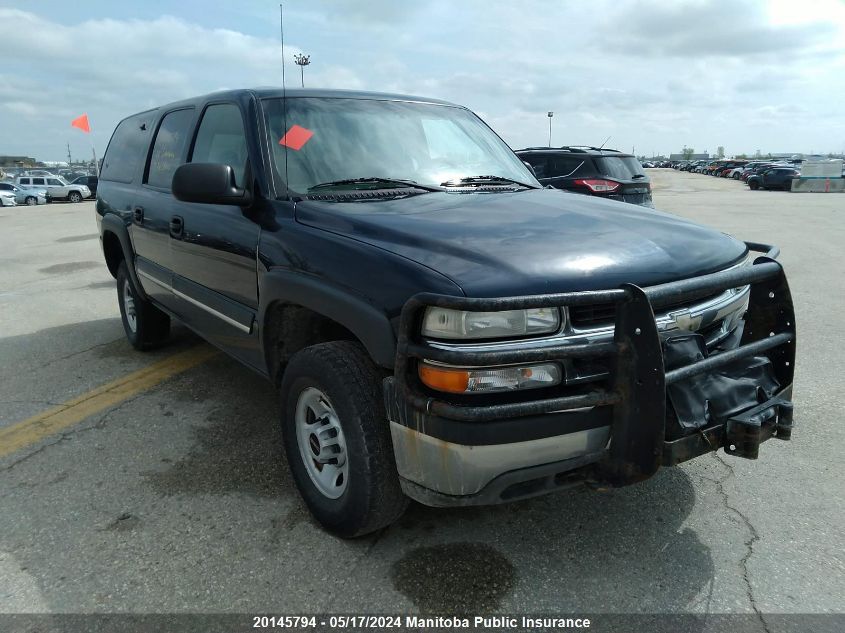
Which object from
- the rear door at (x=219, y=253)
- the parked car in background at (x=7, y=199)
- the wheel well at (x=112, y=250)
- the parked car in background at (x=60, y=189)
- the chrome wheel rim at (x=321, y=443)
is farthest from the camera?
the parked car in background at (x=60, y=189)

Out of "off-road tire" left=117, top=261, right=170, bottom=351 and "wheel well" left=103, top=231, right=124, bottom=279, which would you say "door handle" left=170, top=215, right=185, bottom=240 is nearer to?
"off-road tire" left=117, top=261, right=170, bottom=351

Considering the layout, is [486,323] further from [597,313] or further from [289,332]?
[289,332]

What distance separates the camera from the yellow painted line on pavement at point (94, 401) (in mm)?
3707

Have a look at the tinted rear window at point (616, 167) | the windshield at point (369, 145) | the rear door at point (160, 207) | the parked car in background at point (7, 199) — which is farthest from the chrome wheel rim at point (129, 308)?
the parked car in background at point (7, 199)

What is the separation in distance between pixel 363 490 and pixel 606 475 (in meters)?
0.87

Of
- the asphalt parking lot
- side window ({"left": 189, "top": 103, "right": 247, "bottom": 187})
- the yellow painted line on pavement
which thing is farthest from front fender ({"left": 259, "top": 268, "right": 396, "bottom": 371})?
the yellow painted line on pavement

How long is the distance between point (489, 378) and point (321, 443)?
937 millimetres

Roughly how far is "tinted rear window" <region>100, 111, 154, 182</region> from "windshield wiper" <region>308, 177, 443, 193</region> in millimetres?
2314

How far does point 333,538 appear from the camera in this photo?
106 inches

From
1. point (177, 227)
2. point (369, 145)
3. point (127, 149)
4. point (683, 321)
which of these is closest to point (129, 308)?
point (127, 149)

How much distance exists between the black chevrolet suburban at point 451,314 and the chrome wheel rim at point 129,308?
1866 millimetres

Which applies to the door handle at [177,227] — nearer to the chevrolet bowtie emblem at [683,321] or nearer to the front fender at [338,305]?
the front fender at [338,305]

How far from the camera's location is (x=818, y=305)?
6.60 m

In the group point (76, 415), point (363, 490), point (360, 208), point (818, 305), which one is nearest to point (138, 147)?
point (76, 415)
